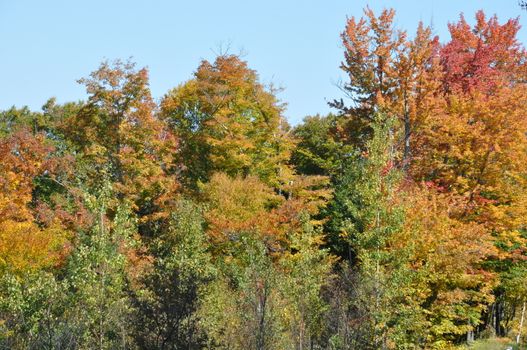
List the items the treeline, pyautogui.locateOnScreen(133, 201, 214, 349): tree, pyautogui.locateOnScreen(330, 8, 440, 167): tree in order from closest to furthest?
pyautogui.locateOnScreen(133, 201, 214, 349): tree < the treeline < pyautogui.locateOnScreen(330, 8, 440, 167): tree

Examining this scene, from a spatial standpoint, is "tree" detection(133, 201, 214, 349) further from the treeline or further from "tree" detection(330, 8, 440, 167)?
"tree" detection(330, 8, 440, 167)

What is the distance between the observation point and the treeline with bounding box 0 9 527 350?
19.9 m

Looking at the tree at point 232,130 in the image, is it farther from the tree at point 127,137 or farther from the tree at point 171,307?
the tree at point 171,307

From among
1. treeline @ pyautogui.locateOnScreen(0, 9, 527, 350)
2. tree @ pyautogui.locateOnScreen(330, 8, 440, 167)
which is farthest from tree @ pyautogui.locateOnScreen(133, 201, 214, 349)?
tree @ pyautogui.locateOnScreen(330, 8, 440, 167)

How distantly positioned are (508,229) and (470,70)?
28.9 ft

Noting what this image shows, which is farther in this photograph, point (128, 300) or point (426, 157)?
point (426, 157)

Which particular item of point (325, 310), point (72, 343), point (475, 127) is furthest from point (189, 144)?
point (72, 343)

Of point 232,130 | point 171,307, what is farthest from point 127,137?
point 171,307

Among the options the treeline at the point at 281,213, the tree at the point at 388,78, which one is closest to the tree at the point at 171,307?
the treeline at the point at 281,213

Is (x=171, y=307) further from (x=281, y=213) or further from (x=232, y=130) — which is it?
(x=232, y=130)

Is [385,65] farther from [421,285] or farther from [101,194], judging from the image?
[101,194]

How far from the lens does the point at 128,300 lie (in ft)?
68.3

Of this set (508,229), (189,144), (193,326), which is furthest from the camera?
(189,144)

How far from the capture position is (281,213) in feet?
108
